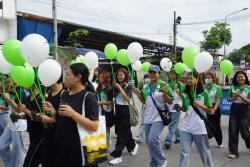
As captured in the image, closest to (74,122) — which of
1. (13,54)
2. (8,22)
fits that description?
(13,54)

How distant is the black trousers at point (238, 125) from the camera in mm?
4773

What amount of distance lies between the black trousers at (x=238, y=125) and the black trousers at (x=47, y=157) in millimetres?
3712

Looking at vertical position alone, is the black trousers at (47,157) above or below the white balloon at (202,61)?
below

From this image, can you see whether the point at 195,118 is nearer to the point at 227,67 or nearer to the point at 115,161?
the point at 115,161

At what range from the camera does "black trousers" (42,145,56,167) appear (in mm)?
2666

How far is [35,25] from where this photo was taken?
1371cm

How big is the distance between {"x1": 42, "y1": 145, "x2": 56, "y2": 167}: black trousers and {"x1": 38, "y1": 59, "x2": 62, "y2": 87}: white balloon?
2.49 ft

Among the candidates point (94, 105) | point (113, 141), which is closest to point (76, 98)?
point (94, 105)

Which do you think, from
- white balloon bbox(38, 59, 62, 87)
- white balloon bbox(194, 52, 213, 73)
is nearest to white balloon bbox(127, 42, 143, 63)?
white balloon bbox(194, 52, 213, 73)

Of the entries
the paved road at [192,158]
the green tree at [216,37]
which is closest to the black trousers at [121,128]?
the paved road at [192,158]

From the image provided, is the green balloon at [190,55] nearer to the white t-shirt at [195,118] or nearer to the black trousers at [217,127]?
the white t-shirt at [195,118]

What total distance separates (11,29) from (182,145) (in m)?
12.3

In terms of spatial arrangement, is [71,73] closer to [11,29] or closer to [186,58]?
[186,58]

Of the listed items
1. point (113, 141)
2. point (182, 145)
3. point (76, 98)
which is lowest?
point (113, 141)
